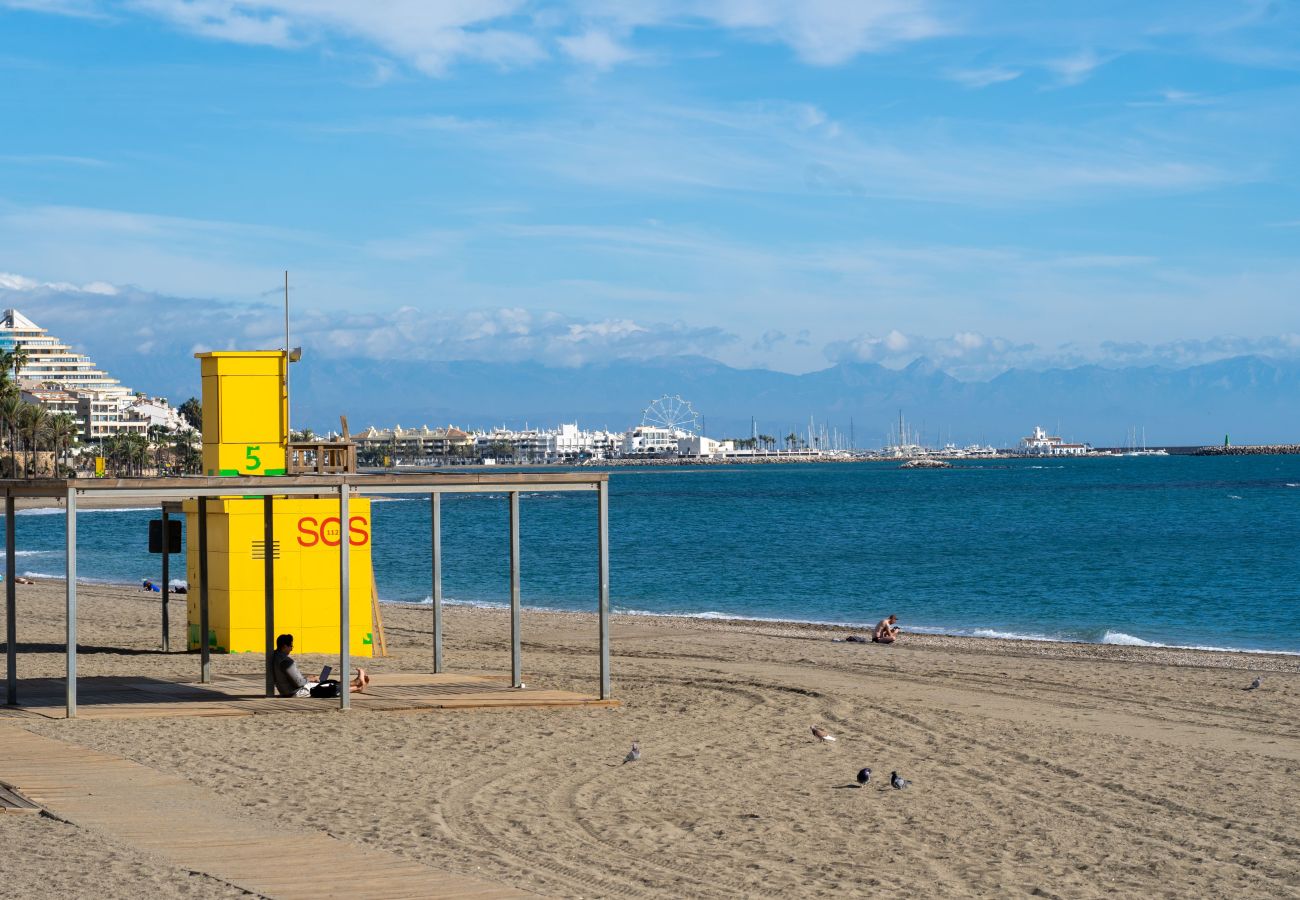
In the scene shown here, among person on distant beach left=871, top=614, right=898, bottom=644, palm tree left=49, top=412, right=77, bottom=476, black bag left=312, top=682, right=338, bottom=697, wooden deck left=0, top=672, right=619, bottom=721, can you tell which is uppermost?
palm tree left=49, top=412, right=77, bottom=476

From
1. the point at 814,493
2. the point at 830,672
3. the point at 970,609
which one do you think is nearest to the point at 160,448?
the point at 814,493

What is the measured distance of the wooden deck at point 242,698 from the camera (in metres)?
13.4

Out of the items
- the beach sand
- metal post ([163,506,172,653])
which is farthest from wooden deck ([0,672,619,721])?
metal post ([163,506,172,653])

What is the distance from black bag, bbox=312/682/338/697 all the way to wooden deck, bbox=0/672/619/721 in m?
0.11

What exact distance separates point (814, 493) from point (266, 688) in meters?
106

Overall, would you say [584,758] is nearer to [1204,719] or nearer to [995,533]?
[1204,719]

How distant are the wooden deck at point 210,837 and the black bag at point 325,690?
333 centimetres

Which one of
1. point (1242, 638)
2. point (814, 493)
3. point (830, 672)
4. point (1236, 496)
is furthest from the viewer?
point (814, 493)

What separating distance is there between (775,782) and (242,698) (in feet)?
20.2

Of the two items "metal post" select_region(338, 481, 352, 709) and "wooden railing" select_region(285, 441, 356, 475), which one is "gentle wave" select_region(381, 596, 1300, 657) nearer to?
"wooden railing" select_region(285, 441, 356, 475)

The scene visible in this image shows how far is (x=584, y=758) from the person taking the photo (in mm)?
11352

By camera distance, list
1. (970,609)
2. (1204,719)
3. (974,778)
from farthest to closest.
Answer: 1. (970,609)
2. (1204,719)
3. (974,778)

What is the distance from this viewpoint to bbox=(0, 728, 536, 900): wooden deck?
24.0ft

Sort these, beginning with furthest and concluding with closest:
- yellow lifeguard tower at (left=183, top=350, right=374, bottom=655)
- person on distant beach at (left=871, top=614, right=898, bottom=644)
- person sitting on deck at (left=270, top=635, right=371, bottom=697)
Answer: person on distant beach at (left=871, top=614, right=898, bottom=644) < yellow lifeguard tower at (left=183, top=350, right=374, bottom=655) < person sitting on deck at (left=270, top=635, right=371, bottom=697)
